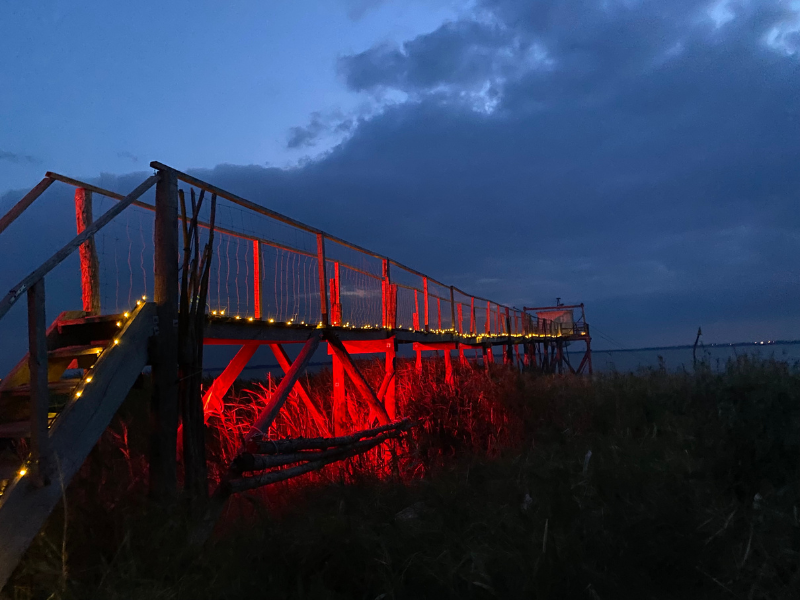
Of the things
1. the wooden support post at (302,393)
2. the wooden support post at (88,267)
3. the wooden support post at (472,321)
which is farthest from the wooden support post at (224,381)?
the wooden support post at (472,321)

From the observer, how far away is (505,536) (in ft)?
10.4

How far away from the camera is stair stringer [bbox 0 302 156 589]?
2.55 metres

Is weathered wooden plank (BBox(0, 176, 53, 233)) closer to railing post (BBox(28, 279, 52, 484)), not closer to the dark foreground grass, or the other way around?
railing post (BBox(28, 279, 52, 484))

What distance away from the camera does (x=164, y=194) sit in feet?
13.0

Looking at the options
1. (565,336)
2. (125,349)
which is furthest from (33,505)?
(565,336)

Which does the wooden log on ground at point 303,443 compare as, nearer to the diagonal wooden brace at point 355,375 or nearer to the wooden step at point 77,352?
the diagonal wooden brace at point 355,375

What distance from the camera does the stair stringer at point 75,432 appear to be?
255 cm

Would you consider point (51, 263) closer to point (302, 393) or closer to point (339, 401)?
point (302, 393)

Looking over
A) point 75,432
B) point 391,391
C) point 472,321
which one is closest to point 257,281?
point 75,432

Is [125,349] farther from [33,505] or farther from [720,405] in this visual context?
[720,405]

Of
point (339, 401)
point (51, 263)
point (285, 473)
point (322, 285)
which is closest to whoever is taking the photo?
point (51, 263)

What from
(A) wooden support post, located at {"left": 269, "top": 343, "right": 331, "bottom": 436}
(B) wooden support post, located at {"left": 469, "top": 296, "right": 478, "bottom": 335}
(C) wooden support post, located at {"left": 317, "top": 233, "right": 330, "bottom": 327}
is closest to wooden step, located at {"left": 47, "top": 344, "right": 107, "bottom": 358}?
(C) wooden support post, located at {"left": 317, "top": 233, "right": 330, "bottom": 327}

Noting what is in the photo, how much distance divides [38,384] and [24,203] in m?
2.01

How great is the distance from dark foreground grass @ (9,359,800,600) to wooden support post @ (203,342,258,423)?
1622mm
